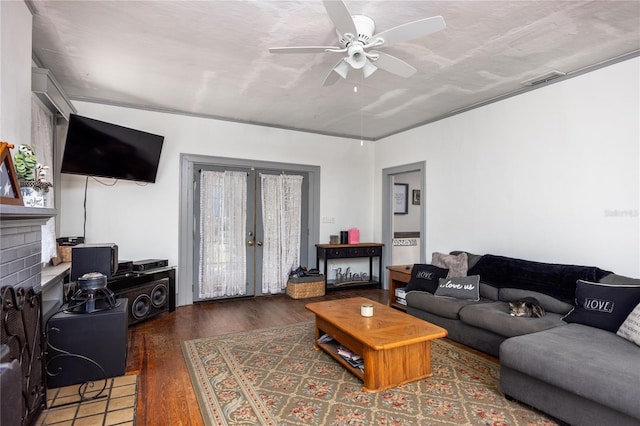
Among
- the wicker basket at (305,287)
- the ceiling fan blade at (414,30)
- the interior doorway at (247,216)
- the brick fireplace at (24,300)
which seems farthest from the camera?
the wicker basket at (305,287)

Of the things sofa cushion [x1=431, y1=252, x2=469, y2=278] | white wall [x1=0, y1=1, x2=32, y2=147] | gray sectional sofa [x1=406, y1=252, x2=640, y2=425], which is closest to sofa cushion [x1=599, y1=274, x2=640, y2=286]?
gray sectional sofa [x1=406, y1=252, x2=640, y2=425]

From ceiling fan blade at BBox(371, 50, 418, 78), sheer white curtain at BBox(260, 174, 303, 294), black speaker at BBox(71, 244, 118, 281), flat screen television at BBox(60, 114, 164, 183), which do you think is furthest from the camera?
sheer white curtain at BBox(260, 174, 303, 294)

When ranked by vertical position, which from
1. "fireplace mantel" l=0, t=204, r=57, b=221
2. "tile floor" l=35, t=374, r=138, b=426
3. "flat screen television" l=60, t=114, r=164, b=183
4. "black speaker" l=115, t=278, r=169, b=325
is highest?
"flat screen television" l=60, t=114, r=164, b=183

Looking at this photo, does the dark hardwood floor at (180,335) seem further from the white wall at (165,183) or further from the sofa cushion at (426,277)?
the sofa cushion at (426,277)

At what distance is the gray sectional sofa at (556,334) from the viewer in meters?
1.89

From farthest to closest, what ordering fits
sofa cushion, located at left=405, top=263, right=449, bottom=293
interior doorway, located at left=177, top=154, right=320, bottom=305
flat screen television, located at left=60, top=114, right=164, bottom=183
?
interior doorway, located at left=177, top=154, right=320, bottom=305 → sofa cushion, located at left=405, top=263, right=449, bottom=293 → flat screen television, located at left=60, top=114, right=164, bottom=183

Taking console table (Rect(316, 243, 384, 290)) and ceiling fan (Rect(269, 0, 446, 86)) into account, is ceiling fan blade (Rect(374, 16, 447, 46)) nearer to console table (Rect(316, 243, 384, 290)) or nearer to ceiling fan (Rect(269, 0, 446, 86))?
ceiling fan (Rect(269, 0, 446, 86))

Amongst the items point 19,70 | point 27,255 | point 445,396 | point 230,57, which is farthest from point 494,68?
point 27,255

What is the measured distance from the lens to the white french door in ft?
16.4

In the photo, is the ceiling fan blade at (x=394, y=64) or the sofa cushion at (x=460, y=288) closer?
the ceiling fan blade at (x=394, y=64)

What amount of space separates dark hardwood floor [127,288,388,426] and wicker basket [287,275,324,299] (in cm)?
11

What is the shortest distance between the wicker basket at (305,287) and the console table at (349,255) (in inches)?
6.3

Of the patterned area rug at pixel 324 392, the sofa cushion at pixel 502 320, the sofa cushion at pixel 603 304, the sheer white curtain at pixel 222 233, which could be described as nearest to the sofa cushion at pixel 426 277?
the sofa cushion at pixel 502 320

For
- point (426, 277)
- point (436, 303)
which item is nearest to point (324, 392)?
point (436, 303)
